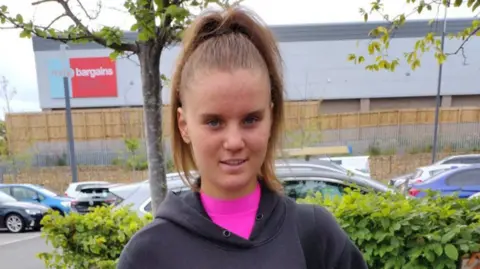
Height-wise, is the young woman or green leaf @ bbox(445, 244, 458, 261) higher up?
the young woman

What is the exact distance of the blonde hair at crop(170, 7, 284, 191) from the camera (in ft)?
3.15

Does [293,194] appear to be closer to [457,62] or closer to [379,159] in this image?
[379,159]

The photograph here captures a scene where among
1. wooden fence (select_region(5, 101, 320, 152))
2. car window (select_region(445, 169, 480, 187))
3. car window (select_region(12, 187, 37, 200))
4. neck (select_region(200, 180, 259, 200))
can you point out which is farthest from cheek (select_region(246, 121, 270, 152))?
wooden fence (select_region(5, 101, 320, 152))

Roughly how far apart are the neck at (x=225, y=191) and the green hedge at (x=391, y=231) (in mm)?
1688

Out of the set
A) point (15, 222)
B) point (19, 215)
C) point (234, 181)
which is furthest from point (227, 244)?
point (15, 222)

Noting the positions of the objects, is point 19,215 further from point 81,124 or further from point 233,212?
point 81,124

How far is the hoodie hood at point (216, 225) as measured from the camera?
99 centimetres

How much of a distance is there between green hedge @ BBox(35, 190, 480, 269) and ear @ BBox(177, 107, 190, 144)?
181 cm

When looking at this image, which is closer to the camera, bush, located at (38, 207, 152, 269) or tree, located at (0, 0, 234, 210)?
tree, located at (0, 0, 234, 210)

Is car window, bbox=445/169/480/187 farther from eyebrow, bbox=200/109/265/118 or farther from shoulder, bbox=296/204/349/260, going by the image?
eyebrow, bbox=200/109/265/118

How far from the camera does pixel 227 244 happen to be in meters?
0.98

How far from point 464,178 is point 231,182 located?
9504mm

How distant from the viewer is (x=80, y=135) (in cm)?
2341

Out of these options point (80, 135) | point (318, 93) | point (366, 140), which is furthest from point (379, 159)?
point (80, 135)
